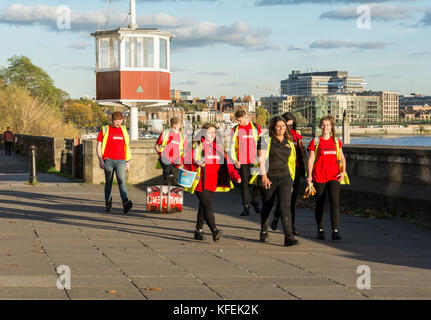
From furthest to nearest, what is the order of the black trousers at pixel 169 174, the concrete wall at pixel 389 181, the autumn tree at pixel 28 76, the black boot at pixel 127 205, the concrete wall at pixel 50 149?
the autumn tree at pixel 28 76, the concrete wall at pixel 50 149, the black trousers at pixel 169 174, the black boot at pixel 127 205, the concrete wall at pixel 389 181

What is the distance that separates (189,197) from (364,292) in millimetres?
10508

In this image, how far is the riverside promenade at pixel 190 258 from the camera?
22.7ft

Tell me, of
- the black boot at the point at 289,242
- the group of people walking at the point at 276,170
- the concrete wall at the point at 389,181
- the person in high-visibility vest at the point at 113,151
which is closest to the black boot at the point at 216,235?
the group of people walking at the point at 276,170

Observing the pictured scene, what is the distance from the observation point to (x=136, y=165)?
20.2m

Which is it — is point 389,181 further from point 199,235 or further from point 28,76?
point 28,76

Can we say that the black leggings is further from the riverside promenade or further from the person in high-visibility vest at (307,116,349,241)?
the person in high-visibility vest at (307,116,349,241)

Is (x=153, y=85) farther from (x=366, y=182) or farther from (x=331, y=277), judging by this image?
(x=331, y=277)

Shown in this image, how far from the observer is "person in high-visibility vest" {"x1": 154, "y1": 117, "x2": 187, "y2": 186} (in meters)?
14.7

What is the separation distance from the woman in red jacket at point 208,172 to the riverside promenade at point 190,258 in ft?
1.22

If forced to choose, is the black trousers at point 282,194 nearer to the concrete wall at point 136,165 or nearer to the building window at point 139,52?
the concrete wall at point 136,165

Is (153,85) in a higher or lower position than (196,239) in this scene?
higher

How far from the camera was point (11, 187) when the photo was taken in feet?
61.8

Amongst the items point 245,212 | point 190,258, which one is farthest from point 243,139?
point 190,258
